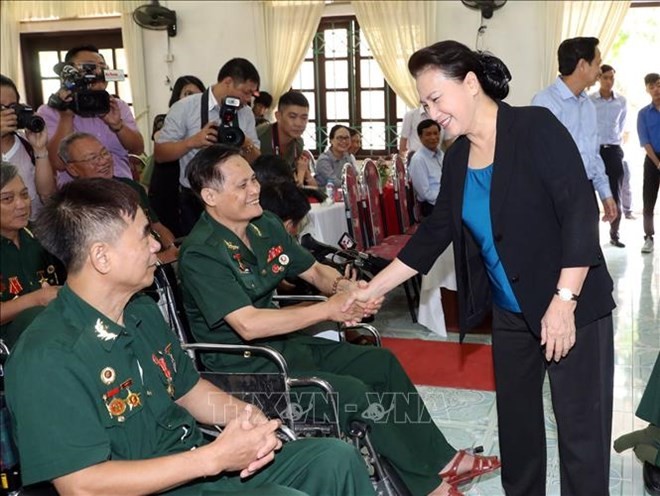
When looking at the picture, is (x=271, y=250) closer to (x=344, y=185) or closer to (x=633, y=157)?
(x=344, y=185)

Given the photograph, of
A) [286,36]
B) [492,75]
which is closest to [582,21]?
[286,36]

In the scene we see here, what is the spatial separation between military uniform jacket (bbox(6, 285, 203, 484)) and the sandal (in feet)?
2.99

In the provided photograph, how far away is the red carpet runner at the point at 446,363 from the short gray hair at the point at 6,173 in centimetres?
191

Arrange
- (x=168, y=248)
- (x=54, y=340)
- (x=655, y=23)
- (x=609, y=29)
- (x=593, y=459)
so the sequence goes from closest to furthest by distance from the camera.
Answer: (x=54, y=340)
(x=593, y=459)
(x=168, y=248)
(x=609, y=29)
(x=655, y=23)

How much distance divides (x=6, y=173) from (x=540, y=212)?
173 centimetres

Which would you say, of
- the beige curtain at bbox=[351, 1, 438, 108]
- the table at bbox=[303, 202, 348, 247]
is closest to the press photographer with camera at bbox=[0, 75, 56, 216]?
the table at bbox=[303, 202, 348, 247]

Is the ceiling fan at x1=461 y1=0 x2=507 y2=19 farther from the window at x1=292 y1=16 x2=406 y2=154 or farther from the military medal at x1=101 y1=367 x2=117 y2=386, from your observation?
the military medal at x1=101 y1=367 x2=117 y2=386

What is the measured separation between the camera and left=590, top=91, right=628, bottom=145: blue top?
6344mm

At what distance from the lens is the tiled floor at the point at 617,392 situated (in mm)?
2342

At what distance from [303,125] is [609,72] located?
3.51 meters

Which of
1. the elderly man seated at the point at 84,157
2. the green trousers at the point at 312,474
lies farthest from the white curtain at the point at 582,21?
the green trousers at the point at 312,474

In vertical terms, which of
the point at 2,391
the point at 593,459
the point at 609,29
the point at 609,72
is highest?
the point at 609,29

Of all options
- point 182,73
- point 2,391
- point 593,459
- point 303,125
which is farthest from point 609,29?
point 2,391

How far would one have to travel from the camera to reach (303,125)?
4332mm
